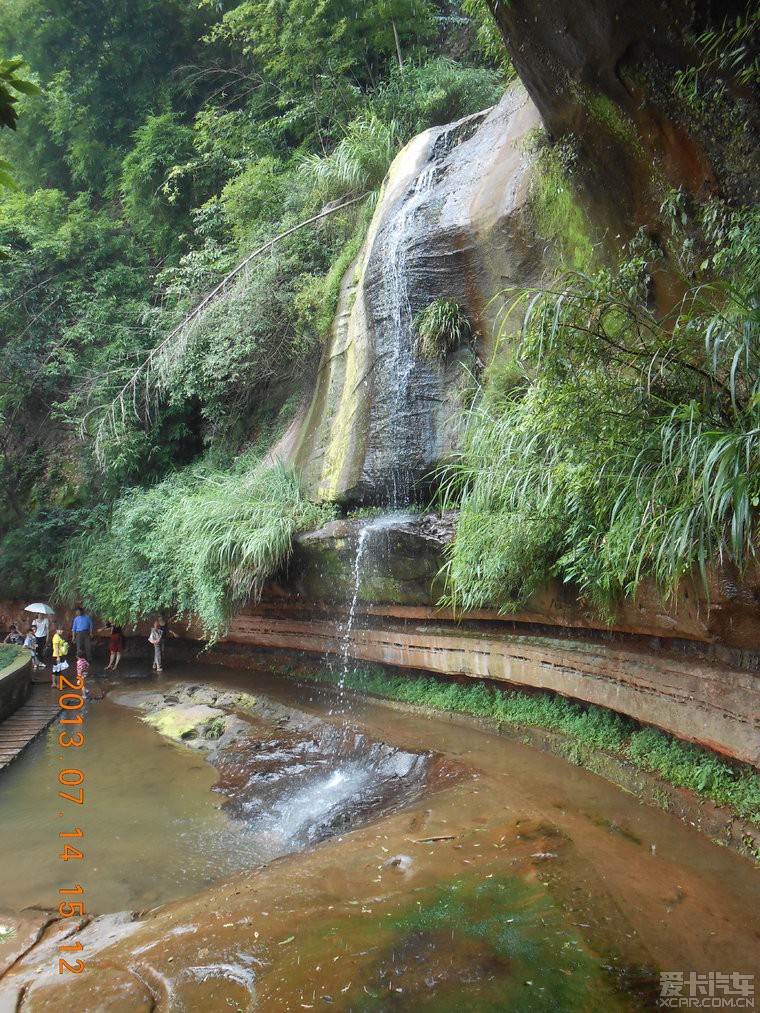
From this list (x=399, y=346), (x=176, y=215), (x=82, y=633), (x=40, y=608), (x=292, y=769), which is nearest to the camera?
(x=292, y=769)

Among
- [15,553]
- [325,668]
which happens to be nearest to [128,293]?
[15,553]

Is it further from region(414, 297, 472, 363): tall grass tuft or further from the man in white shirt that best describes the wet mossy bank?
the man in white shirt

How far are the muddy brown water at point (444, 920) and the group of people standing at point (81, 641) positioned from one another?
18.4 feet

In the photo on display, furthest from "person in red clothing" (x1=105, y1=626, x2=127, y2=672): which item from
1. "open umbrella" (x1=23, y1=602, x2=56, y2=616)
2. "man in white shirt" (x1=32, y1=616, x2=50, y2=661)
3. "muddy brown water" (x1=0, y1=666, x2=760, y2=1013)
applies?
"muddy brown water" (x1=0, y1=666, x2=760, y2=1013)

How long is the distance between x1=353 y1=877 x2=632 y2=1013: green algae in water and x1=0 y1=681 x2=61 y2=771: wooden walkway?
5.17 metres

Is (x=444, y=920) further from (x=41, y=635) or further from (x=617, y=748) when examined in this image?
(x=41, y=635)

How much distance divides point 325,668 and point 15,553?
23.0 feet

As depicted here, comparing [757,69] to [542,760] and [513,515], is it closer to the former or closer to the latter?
[513,515]

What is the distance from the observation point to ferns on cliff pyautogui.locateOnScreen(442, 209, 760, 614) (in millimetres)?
3020

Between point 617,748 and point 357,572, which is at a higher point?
point 357,572

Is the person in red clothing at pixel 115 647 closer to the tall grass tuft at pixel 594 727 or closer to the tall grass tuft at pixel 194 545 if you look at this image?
the tall grass tuft at pixel 194 545
